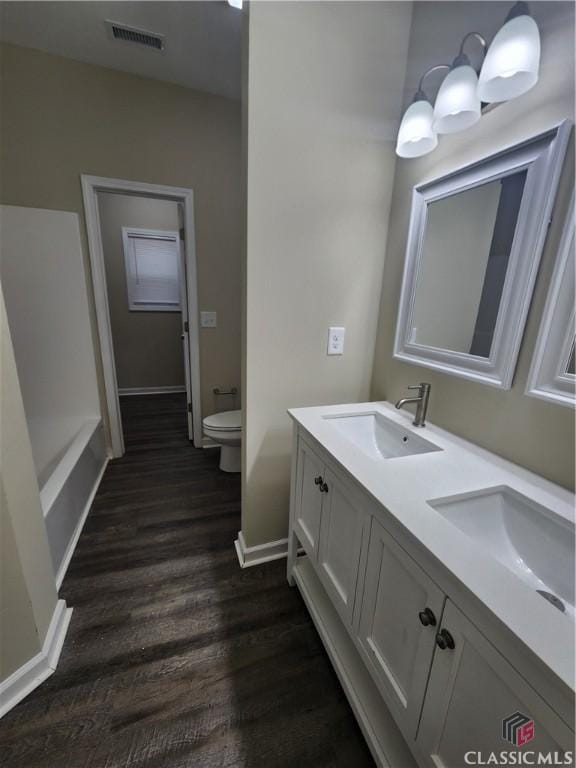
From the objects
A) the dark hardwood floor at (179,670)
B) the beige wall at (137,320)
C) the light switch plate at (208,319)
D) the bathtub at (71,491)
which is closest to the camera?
the dark hardwood floor at (179,670)

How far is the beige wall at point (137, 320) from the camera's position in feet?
12.1

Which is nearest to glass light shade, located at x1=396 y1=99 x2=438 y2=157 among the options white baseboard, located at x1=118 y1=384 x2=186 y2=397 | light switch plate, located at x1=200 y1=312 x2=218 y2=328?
light switch plate, located at x1=200 y1=312 x2=218 y2=328

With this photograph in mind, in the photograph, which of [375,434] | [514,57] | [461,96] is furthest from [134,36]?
[375,434]

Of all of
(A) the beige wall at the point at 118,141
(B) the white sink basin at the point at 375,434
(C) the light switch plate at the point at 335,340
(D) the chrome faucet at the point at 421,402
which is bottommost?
(B) the white sink basin at the point at 375,434

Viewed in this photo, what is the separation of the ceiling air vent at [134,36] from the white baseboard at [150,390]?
327cm

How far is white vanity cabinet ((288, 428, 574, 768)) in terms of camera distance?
1.72 ft

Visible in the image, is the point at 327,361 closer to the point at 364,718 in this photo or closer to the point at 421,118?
the point at 421,118

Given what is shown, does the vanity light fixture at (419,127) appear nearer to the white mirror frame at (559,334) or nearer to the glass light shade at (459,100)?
the glass light shade at (459,100)

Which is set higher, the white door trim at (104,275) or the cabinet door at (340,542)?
the white door trim at (104,275)

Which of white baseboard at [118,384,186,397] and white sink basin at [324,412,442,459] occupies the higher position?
white sink basin at [324,412,442,459]

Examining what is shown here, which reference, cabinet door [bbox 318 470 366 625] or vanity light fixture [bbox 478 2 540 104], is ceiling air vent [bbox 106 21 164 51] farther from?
cabinet door [bbox 318 470 366 625]

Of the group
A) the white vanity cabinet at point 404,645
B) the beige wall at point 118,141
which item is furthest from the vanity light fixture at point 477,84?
the beige wall at point 118,141

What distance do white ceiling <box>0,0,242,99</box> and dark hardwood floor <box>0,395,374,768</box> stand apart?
2701 mm

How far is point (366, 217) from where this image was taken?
1.40 metres
